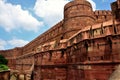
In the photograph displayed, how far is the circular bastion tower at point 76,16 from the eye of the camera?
15.5 m

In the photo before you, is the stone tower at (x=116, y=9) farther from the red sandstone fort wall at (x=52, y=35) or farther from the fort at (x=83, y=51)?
the red sandstone fort wall at (x=52, y=35)

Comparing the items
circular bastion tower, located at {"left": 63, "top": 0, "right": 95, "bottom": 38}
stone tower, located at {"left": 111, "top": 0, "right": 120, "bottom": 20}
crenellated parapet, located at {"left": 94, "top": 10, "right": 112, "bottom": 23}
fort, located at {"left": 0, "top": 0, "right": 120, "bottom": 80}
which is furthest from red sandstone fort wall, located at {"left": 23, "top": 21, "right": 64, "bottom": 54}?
stone tower, located at {"left": 111, "top": 0, "right": 120, "bottom": 20}

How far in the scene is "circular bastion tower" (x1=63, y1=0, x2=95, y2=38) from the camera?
1552 cm

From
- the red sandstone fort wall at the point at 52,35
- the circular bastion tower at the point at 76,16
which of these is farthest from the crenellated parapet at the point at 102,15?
the circular bastion tower at the point at 76,16

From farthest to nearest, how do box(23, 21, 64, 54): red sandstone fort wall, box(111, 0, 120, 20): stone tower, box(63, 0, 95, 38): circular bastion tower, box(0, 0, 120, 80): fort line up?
box(23, 21, 64, 54): red sandstone fort wall → box(63, 0, 95, 38): circular bastion tower → box(111, 0, 120, 20): stone tower → box(0, 0, 120, 80): fort

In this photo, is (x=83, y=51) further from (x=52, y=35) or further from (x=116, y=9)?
(x=52, y=35)

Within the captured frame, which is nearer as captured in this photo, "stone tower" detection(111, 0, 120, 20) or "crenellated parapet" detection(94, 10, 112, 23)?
"stone tower" detection(111, 0, 120, 20)

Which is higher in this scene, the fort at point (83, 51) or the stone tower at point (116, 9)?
the stone tower at point (116, 9)

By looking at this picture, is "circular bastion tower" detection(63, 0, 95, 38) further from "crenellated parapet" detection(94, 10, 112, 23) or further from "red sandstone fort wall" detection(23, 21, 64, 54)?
"crenellated parapet" detection(94, 10, 112, 23)

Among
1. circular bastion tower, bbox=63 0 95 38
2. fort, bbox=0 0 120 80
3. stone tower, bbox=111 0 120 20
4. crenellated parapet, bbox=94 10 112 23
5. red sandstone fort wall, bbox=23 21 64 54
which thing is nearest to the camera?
fort, bbox=0 0 120 80

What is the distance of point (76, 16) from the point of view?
15.7 metres

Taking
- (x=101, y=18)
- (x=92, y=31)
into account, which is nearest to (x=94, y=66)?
(x=92, y=31)

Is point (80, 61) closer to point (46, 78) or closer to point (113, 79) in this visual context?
point (113, 79)

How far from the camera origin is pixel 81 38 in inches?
361
